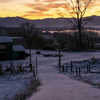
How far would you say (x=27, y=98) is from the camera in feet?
24.9

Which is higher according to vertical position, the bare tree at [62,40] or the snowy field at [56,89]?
the bare tree at [62,40]

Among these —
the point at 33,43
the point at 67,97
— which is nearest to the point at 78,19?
the point at 33,43

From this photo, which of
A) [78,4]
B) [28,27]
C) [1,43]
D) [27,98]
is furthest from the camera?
[28,27]

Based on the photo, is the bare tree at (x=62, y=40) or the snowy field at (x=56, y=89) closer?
the snowy field at (x=56, y=89)

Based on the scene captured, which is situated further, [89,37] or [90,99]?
[89,37]

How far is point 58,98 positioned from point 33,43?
222 feet

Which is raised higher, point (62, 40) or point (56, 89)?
point (62, 40)

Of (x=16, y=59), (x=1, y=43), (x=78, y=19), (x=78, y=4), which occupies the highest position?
(x=78, y=4)

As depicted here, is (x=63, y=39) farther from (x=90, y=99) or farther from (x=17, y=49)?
(x=90, y=99)

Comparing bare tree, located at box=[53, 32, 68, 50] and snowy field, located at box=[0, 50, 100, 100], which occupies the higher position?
bare tree, located at box=[53, 32, 68, 50]

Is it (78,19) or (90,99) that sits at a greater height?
(78,19)

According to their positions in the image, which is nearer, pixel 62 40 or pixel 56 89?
pixel 56 89

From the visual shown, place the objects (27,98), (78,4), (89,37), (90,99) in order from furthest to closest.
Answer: (89,37), (78,4), (27,98), (90,99)

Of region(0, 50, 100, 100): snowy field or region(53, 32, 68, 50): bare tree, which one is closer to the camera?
region(0, 50, 100, 100): snowy field
